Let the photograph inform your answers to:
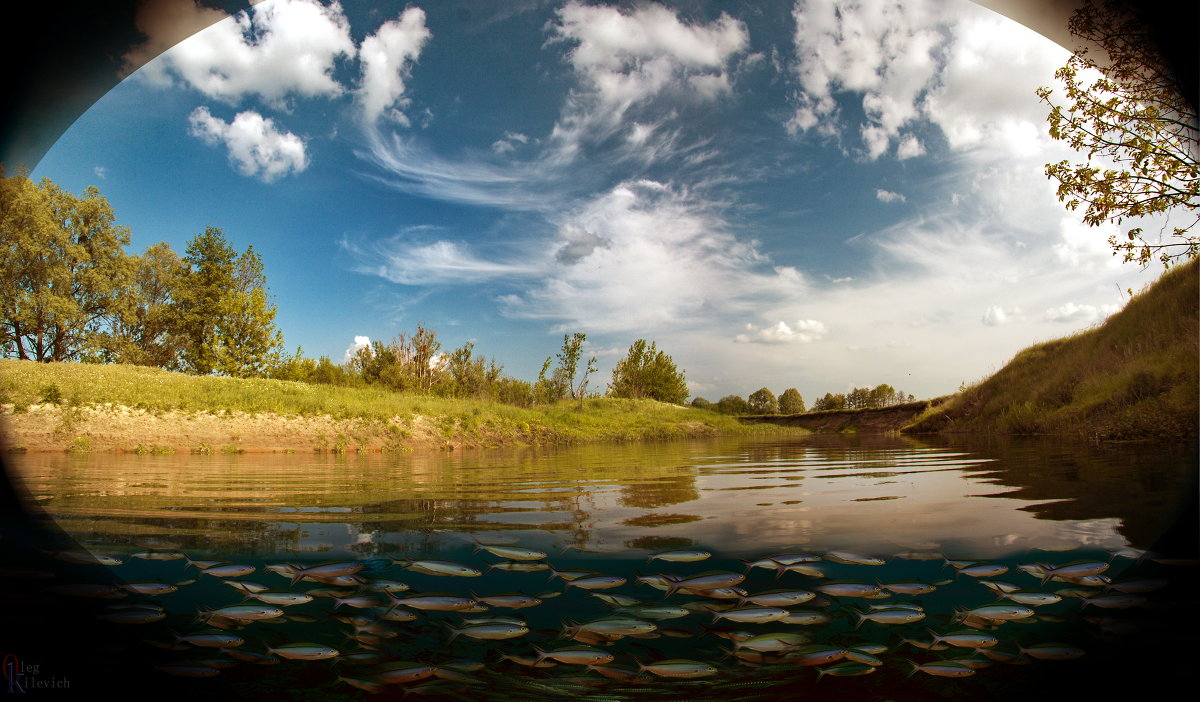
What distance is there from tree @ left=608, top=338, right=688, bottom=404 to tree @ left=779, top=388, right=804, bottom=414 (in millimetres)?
12389

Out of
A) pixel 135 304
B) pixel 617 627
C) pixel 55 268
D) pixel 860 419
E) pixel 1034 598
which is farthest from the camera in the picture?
pixel 860 419

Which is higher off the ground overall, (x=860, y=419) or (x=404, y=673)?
(x=404, y=673)

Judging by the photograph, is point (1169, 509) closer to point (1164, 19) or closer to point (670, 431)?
point (1164, 19)

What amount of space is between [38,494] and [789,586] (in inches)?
256

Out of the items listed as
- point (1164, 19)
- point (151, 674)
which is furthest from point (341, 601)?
point (1164, 19)

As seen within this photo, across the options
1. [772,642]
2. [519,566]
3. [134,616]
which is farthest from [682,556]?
[134,616]

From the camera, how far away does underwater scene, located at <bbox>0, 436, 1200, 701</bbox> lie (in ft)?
5.94

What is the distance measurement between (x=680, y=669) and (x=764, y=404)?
1850 inches

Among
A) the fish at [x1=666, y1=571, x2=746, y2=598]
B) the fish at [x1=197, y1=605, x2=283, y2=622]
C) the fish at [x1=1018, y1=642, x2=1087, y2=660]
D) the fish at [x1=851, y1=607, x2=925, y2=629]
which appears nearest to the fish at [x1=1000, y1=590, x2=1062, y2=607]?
the fish at [x1=1018, y1=642, x2=1087, y2=660]

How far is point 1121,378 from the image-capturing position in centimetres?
803

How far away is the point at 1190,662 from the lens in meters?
1.89

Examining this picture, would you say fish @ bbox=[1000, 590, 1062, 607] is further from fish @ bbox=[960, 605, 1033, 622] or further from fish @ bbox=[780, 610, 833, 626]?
fish @ bbox=[780, 610, 833, 626]

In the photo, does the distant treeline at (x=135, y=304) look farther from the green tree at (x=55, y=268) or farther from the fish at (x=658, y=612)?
the fish at (x=658, y=612)

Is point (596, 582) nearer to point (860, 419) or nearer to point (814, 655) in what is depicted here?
point (814, 655)
